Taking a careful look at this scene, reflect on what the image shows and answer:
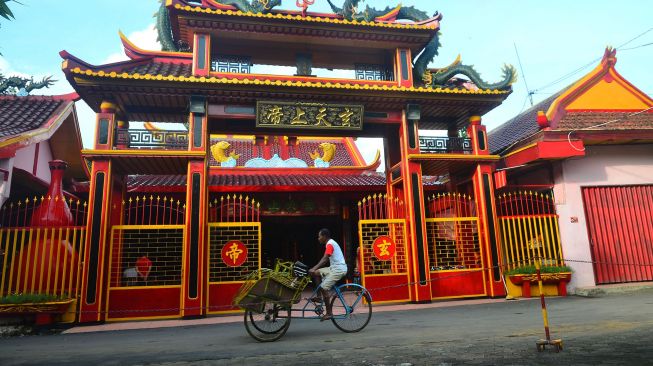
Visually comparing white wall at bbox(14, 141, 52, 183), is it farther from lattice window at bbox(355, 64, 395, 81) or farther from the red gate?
the red gate

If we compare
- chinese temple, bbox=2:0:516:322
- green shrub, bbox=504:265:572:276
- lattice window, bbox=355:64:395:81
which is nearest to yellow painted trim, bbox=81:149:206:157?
chinese temple, bbox=2:0:516:322

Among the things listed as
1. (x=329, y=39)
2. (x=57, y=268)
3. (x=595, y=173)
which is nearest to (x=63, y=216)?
(x=57, y=268)

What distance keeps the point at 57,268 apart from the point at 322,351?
6136 millimetres

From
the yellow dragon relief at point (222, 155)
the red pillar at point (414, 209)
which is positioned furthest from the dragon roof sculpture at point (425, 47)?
the yellow dragon relief at point (222, 155)

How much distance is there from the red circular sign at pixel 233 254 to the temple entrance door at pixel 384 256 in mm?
2685

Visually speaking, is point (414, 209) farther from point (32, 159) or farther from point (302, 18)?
point (32, 159)

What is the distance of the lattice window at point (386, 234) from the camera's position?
30.9 ft

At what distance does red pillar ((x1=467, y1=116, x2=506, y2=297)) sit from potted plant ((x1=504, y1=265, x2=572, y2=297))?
27 centimetres

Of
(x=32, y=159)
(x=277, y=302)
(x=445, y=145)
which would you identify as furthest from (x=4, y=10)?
(x=445, y=145)

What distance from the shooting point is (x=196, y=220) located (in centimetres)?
860

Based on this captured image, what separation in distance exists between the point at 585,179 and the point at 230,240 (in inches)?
365

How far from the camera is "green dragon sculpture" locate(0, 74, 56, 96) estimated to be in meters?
11.1

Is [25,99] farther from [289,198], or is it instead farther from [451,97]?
[451,97]

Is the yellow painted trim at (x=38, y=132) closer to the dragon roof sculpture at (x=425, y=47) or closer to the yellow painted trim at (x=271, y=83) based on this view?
the yellow painted trim at (x=271, y=83)
